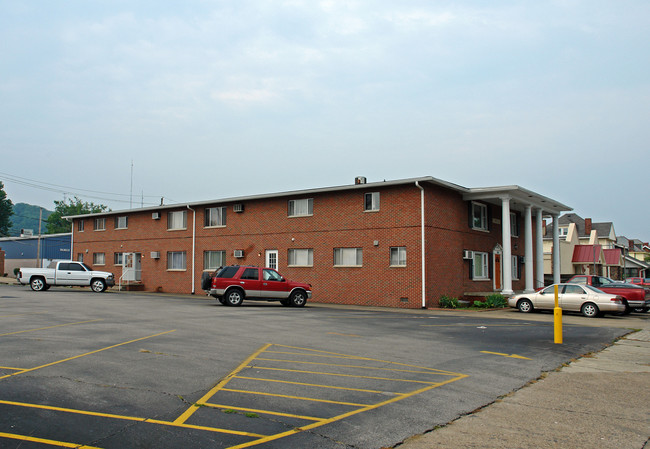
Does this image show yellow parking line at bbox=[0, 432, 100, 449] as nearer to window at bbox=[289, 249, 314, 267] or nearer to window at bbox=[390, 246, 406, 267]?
window at bbox=[390, 246, 406, 267]

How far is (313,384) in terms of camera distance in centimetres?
819

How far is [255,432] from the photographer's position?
5.83 meters

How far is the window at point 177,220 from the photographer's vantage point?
3559 centimetres

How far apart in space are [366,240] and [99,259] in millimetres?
24155

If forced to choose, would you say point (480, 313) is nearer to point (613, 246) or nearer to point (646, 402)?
point (646, 402)

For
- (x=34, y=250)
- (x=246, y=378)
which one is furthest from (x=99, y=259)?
(x=246, y=378)

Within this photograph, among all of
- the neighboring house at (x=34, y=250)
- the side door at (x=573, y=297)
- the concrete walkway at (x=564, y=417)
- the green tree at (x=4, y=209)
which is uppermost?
the green tree at (x=4, y=209)

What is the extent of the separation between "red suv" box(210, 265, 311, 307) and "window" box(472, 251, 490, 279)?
10.7m

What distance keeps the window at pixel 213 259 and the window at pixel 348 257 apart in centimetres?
823

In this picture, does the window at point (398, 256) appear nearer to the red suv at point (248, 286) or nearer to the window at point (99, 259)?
the red suv at point (248, 286)

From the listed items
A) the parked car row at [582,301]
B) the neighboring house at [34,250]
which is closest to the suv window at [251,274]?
the parked car row at [582,301]

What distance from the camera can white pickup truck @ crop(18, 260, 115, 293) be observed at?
32.1 meters

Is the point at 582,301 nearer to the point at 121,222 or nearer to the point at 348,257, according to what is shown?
the point at 348,257

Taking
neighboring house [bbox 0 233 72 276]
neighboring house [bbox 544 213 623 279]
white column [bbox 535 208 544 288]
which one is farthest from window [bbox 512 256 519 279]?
neighboring house [bbox 0 233 72 276]
